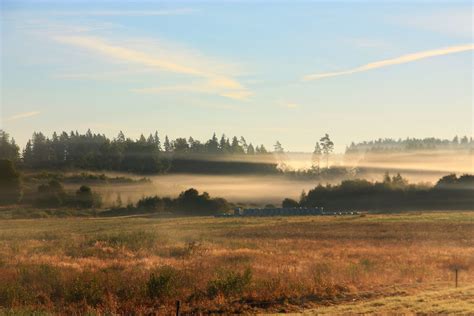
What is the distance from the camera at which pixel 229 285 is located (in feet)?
86.3

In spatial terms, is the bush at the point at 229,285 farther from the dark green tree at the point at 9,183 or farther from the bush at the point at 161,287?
the dark green tree at the point at 9,183

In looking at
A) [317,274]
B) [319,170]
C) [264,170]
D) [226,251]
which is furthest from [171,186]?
[317,274]

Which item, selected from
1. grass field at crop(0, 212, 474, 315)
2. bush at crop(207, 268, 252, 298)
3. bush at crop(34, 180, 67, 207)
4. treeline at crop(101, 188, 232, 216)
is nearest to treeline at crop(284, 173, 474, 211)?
treeline at crop(101, 188, 232, 216)

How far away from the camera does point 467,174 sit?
135 metres

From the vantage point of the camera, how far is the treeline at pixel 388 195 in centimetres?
12706

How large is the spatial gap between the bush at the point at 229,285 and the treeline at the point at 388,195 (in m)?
102

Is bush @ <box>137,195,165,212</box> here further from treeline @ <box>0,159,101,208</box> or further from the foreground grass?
the foreground grass

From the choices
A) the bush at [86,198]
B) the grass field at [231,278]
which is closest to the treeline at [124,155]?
the bush at [86,198]

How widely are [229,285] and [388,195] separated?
112 meters

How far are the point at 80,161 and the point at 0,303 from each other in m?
100

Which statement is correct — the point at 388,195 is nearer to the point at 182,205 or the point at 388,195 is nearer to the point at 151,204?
the point at 182,205

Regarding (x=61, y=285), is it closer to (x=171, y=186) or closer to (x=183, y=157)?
(x=171, y=186)

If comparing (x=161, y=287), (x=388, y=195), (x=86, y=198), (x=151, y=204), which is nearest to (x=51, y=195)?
(x=86, y=198)

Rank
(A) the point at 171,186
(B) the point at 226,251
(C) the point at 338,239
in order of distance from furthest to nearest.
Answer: (A) the point at 171,186 < (C) the point at 338,239 < (B) the point at 226,251
